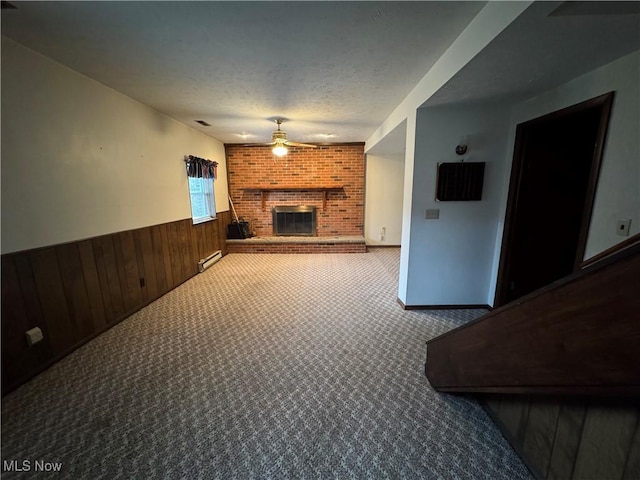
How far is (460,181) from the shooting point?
2.52 m

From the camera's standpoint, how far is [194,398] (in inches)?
65.9

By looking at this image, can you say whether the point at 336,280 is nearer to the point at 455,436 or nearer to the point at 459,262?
the point at 459,262

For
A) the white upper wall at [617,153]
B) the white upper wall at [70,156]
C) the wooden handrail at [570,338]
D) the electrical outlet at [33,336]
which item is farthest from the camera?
the electrical outlet at [33,336]

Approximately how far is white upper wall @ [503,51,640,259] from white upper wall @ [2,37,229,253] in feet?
12.6

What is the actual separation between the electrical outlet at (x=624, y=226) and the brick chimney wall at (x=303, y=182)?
14.2 ft

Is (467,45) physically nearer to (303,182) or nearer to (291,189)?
(303,182)

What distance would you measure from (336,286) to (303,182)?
2897mm

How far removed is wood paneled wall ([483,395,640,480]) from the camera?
2.77 ft

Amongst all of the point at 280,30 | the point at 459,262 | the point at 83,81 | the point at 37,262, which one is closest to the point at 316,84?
the point at 280,30

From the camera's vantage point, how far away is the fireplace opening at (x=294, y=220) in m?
5.75

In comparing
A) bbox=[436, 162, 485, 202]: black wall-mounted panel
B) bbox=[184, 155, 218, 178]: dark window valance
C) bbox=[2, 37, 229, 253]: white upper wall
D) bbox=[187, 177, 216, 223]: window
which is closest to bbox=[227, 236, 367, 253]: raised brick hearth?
bbox=[187, 177, 216, 223]: window

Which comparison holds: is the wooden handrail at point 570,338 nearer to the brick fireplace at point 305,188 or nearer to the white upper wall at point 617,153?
the white upper wall at point 617,153

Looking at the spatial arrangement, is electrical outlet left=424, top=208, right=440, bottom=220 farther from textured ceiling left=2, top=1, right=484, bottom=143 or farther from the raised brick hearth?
the raised brick hearth

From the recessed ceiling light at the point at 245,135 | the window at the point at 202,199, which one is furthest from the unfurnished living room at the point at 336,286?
the recessed ceiling light at the point at 245,135
